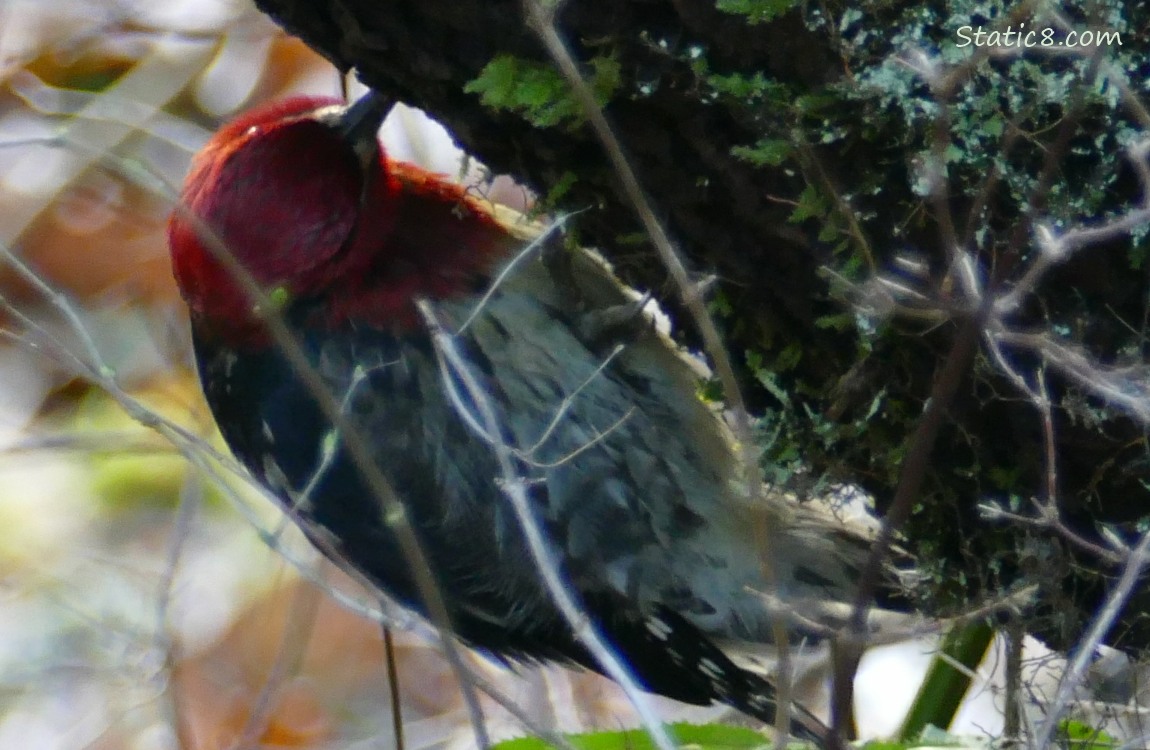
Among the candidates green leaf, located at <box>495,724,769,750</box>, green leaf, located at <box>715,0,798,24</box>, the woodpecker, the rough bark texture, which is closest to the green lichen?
the rough bark texture

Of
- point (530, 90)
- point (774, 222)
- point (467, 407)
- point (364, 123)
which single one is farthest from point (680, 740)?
point (364, 123)

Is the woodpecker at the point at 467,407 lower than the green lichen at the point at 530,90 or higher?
lower

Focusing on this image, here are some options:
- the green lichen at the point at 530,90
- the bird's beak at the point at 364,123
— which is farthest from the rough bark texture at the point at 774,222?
the bird's beak at the point at 364,123

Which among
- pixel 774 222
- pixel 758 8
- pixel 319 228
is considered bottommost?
pixel 319 228

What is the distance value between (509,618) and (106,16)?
7.97ft

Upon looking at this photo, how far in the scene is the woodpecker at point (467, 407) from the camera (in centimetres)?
178

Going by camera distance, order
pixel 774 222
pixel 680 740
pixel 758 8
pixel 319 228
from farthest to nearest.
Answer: pixel 319 228, pixel 680 740, pixel 774 222, pixel 758 8

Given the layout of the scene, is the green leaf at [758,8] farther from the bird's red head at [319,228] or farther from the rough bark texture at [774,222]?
the bird's red head at [319,228]

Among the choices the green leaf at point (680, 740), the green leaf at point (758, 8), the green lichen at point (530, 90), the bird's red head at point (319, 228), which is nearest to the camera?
the green leaf at point (758, 8)

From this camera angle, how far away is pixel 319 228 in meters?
1.75

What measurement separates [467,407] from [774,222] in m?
0.59

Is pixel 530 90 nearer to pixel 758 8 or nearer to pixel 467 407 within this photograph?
pixel 758 8

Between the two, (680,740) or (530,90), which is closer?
(530,90)

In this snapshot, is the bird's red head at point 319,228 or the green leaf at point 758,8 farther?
the bird's red head at point 319,228
